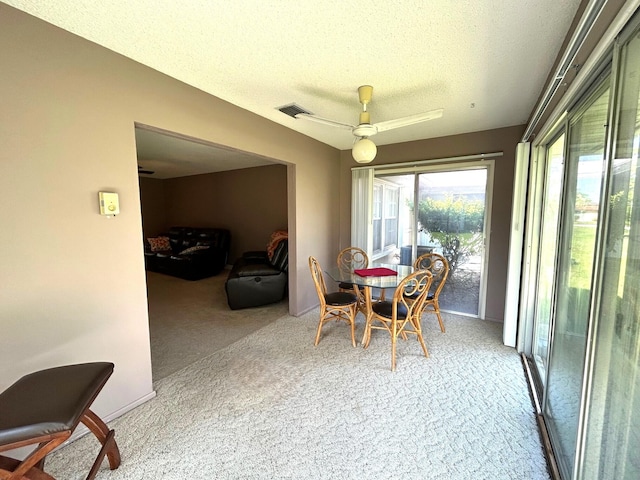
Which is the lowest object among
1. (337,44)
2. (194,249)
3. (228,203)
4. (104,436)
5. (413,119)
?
(104,436)

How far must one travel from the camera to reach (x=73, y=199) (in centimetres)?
A: 165

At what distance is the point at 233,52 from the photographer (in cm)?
180

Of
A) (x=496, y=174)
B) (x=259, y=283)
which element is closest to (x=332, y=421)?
(x=259, y=283)

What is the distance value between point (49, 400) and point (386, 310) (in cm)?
235

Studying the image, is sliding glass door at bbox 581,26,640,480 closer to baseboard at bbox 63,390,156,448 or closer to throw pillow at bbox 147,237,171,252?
baseboard at bbox 63,390,156,448

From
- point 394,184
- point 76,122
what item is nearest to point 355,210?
point 394,184

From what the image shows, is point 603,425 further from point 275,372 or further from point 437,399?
point 275,372

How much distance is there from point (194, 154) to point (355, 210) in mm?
2874

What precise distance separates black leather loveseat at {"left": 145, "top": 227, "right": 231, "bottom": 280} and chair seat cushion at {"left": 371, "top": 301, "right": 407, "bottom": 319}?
4.13 m

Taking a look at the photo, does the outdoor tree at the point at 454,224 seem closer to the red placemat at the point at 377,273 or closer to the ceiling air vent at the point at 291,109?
the red placemat at the point at 377,273

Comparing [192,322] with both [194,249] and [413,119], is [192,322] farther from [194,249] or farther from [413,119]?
[413,119]

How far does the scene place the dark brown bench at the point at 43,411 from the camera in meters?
1.02

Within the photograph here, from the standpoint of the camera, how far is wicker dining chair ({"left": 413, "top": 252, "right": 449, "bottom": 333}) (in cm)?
300

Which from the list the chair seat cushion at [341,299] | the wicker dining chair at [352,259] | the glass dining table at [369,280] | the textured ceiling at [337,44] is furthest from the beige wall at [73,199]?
the wicker dining chair at [352,259]
